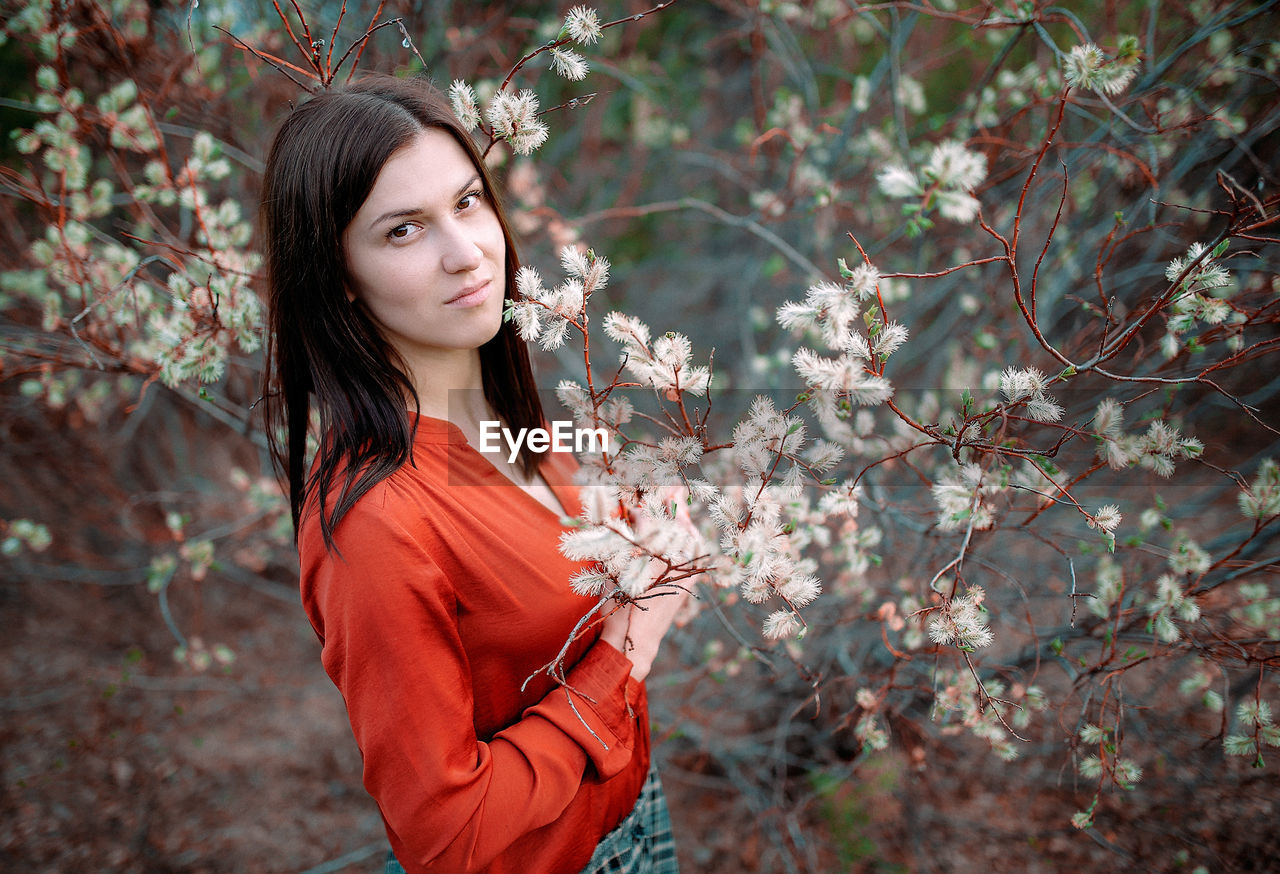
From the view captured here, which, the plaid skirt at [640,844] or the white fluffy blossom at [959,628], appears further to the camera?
the plaid skirt at [640,844]

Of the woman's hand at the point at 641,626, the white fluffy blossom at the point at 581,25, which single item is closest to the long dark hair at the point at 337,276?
the white fluffy blossom at the point at 581,25

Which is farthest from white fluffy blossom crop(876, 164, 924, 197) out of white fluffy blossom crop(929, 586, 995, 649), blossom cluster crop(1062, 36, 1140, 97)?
white fluffy blossom crop(929, 586, 995, 649)

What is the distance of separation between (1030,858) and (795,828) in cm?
78

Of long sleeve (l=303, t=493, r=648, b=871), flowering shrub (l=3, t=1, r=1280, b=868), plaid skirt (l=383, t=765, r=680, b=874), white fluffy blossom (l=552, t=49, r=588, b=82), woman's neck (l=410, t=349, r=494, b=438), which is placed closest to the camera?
long sleeve (l=303, t=493, r=648, b=871)

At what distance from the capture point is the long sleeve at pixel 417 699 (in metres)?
0.94

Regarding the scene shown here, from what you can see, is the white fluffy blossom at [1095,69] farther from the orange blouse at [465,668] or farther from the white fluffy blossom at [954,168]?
the orange blouse at [465,668]

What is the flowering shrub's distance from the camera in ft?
3.41

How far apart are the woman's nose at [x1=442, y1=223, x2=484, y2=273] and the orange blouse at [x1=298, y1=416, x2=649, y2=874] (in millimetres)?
291

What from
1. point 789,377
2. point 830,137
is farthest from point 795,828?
point 830,137

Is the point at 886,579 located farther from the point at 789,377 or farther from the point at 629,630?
the point at 629,630

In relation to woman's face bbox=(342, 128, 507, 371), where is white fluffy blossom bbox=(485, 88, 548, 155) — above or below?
above

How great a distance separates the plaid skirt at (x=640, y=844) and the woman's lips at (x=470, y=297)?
1094 millimetres

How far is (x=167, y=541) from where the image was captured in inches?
139

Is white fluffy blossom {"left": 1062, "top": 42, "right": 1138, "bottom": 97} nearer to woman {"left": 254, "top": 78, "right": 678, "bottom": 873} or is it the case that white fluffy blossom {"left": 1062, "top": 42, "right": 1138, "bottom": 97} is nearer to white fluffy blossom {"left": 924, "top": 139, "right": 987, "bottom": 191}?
white fluffy blossom {"left": 924, "top": 139, "right": 987, "bottom": 191}
